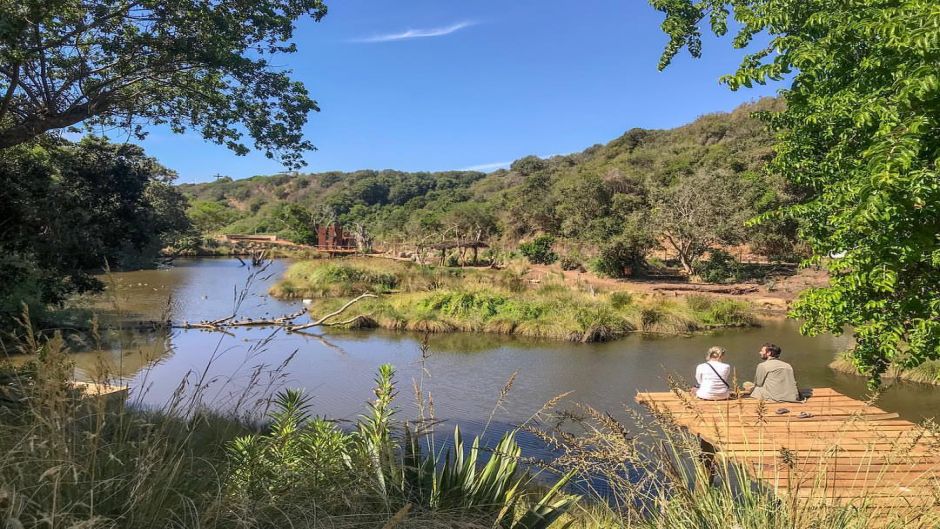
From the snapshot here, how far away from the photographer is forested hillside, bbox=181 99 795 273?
25.2 meters

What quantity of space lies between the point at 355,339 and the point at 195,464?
→ 12.5 metres

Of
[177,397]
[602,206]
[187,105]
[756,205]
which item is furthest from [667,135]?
[177,397]

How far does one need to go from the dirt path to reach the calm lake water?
246cm

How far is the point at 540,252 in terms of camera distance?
3094 centimetres

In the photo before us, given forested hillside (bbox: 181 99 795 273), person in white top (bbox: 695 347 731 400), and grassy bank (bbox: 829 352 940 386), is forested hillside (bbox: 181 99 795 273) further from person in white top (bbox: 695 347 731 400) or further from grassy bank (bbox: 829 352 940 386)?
grassy bank (bbox: 829 352 940 386)

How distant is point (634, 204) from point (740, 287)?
44.1 ft

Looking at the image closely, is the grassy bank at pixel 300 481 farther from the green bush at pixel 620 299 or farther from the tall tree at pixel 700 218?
the tall tree at pixel 700 218

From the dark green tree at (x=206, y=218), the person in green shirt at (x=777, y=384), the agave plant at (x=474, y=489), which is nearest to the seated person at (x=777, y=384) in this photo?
the person in green shirt at (x=777, y=384)

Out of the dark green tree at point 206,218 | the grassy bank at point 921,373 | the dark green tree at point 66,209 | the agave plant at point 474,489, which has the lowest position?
the grassy bank at point 921,373

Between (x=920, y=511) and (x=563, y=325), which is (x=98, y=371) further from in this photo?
(x=563, y=325)

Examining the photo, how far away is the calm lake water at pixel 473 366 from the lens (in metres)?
8.74

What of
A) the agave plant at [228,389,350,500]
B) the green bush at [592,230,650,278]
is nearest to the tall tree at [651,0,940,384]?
the agave plant at [228,389,350,500]

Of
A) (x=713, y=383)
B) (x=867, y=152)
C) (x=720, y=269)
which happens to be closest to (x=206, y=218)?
(x=720, y=269)

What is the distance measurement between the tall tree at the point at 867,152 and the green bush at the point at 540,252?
82.3 feet
